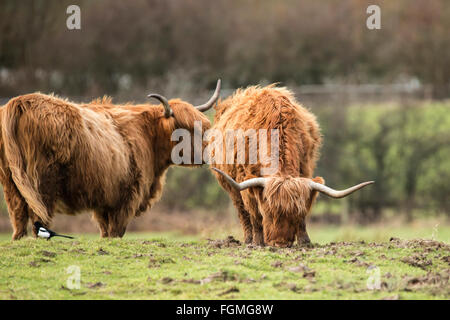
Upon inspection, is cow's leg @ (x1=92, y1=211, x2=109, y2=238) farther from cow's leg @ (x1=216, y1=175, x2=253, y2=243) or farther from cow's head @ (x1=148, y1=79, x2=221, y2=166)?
cow's leg @ (x1=216, y1=175, x2=253, y2=243)

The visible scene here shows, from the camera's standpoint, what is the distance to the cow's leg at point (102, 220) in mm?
9625

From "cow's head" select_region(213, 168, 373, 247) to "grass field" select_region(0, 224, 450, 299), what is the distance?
216 millimetres

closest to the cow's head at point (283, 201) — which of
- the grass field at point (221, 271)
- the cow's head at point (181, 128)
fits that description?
the grass field at point (221, 271)

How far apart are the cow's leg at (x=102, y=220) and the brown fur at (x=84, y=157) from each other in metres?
0.01

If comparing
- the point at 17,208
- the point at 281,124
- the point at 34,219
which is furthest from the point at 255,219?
the point at 17,208

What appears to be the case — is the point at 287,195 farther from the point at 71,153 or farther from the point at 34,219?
the point at 34,219

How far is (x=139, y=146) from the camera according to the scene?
32.9 feet

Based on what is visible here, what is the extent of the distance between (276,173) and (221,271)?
192cm

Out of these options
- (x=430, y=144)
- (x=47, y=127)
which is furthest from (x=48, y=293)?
(x=430, y=144)

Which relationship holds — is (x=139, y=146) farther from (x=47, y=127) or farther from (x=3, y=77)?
(x=3, y=77)

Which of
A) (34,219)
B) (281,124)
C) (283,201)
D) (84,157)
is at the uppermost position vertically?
(281,124)

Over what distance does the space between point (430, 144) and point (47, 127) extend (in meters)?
20.9

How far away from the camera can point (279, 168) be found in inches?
322

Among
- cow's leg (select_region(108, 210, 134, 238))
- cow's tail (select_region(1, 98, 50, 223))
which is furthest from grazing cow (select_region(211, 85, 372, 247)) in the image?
cow's tail (select_region(1, 98, 50, 223))
